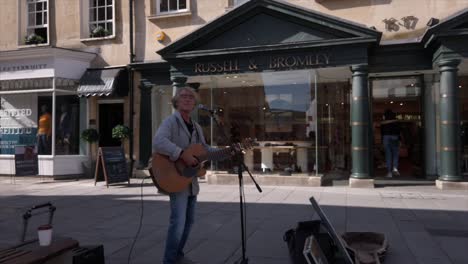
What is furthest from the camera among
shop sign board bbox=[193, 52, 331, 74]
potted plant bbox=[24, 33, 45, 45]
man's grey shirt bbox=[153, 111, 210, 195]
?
potted plant bbox=[24, 33, 45, 45]

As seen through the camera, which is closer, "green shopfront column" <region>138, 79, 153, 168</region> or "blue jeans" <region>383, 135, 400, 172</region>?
"blue jeans" <region>383, 135, 400, 172</region>

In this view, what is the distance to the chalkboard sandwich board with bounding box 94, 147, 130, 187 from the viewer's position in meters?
11.6

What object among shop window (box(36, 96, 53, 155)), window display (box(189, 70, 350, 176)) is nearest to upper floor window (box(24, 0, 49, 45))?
shop window (box(36, 96, 53, 155))

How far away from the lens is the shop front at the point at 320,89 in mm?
10406

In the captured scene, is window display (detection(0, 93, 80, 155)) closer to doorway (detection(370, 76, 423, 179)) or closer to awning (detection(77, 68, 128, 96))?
awning (detection(77, 68, 128, 96))

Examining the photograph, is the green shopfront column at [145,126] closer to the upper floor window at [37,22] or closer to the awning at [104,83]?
the awning at [104,83]

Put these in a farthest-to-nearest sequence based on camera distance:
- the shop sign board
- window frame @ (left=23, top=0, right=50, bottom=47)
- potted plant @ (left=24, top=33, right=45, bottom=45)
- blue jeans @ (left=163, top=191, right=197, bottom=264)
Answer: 1. window frame @ (left=23, top=0, right=50, bottom=47)
2. potted plant @ (left=24, top=33, right=45, bottom=45)
3. the shop sign board
4. blue jeans @ (left=163, top=191, right=197, bottom=264)

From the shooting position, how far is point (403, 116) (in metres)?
12.4

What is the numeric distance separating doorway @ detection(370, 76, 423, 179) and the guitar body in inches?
352

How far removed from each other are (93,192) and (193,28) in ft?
17.7

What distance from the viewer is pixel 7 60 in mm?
13875

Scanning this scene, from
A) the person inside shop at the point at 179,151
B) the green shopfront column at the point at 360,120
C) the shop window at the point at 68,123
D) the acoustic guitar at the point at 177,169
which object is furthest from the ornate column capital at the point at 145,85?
the acoustic guitar at the point at 177,169

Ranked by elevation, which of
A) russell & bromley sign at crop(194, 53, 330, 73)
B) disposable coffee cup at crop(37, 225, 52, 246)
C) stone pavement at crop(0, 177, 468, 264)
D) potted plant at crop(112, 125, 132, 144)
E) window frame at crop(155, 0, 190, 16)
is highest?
window frame at crop(155, 0, 190, 16)

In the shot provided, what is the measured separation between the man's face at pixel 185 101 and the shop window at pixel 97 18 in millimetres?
10246
